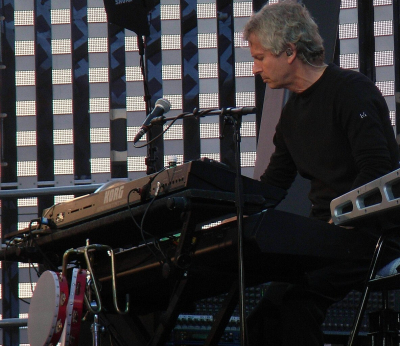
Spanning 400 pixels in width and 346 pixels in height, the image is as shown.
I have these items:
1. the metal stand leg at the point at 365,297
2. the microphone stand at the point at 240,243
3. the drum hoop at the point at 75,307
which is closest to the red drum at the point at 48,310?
the drum hoop at the point at 75,307

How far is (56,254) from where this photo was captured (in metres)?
2.39

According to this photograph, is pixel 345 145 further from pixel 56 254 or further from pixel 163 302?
pixel 56 254

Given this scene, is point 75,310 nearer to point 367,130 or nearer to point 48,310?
point 48,310

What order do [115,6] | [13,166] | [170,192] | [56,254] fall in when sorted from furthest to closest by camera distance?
[13,166] → [115,6] → [56,254] → [170,192]

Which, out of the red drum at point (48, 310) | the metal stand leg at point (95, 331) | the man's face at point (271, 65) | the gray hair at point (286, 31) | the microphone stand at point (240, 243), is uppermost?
the gray hair at point (286, 31)

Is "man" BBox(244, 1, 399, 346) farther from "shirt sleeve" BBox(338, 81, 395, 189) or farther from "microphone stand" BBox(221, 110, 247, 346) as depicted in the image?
"microphone stand" BBox(221, 110, 247, 346)

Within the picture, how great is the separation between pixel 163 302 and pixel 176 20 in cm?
231

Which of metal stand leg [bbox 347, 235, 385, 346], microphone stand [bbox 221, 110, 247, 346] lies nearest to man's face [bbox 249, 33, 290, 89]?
microphone stand [bbox 221, 110, 247, 346]

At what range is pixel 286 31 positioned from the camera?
221cm

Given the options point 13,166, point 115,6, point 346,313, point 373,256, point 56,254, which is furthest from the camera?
point 13,166

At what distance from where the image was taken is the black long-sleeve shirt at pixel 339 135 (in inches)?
76.9

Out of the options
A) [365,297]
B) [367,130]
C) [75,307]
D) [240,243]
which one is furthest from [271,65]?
[75,307]

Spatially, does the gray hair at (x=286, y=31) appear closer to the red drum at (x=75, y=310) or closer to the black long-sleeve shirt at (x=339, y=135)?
the black long-sleeve shirt at (x=339, y=135)

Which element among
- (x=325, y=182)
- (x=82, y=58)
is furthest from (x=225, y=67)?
(x=325, y=182)
